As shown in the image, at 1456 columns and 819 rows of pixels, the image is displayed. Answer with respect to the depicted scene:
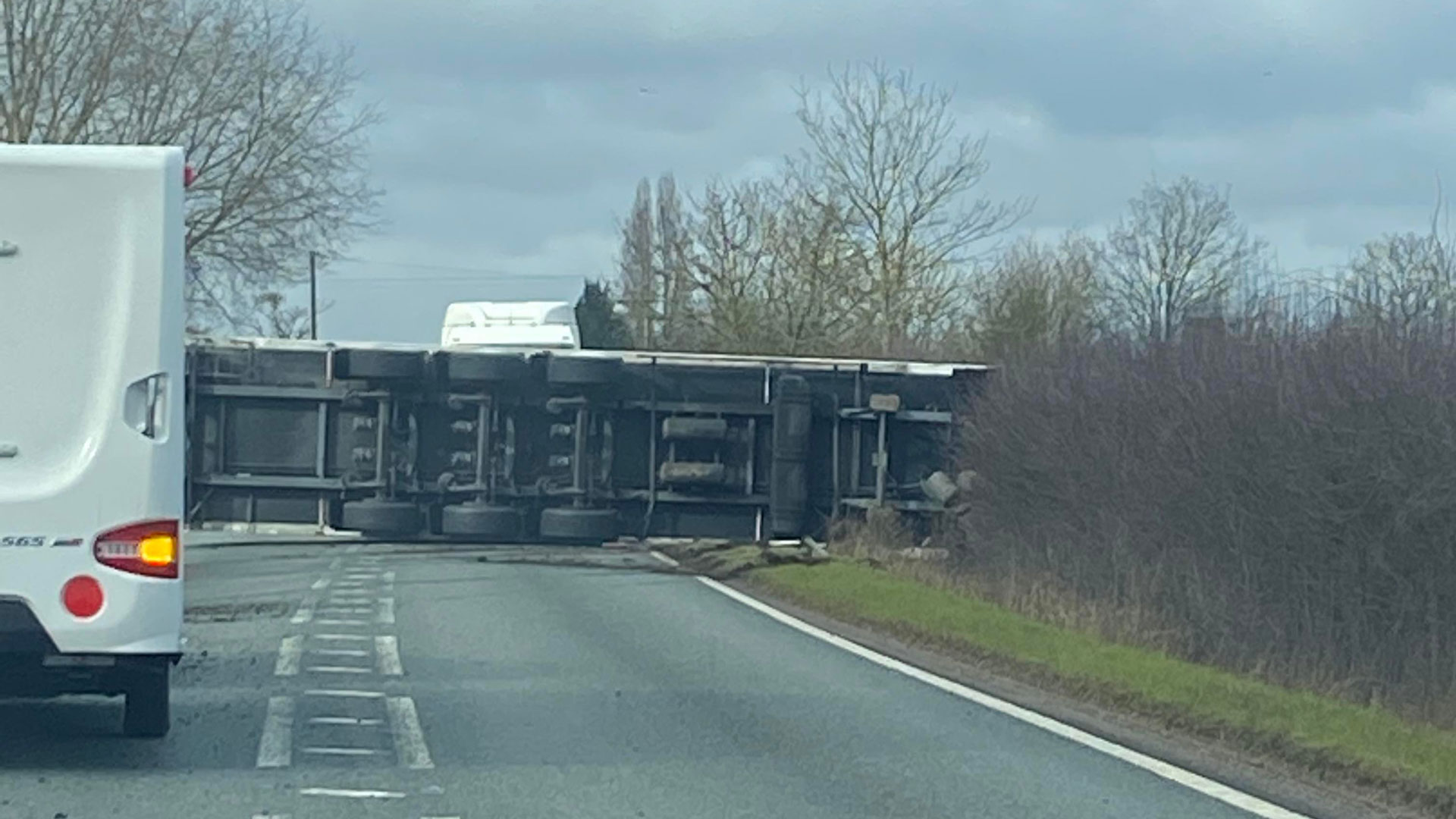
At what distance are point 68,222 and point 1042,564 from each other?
566 inches

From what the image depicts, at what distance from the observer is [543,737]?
438 inches

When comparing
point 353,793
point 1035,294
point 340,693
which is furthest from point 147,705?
point 1035,294

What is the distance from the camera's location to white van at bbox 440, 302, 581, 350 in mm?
29812

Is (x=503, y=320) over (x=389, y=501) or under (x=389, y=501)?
over

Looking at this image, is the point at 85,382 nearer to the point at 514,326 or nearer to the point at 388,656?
the point at 388,656

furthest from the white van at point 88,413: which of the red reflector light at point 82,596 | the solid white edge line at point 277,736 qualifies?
the solid white edge line at point 277,736

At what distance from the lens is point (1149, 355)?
2008cm

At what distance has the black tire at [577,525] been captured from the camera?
26.7 m

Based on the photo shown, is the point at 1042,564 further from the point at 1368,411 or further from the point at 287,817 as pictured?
the point at 287,817

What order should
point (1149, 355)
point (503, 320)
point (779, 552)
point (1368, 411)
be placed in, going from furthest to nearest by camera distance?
point (503, 320)
point (779, 552)
point (1149, 355)
point (1368, 411)

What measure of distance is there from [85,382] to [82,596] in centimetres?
93

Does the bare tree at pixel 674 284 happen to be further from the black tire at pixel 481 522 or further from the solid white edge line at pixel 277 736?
the solid white edge line at pixel 277 736

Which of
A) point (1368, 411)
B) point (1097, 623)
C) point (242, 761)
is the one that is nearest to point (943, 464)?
point (1097, 623)

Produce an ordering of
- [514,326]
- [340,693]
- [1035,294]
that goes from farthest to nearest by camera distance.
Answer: [1035,294] → [514,326] → [340,693]
